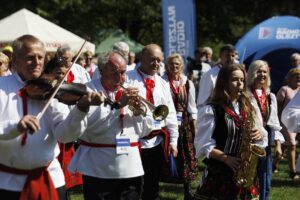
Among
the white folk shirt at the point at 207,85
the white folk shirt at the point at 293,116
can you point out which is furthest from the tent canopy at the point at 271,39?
the white folk shirt at the point at 293,116

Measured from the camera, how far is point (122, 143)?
557cm

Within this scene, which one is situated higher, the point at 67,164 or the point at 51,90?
the point at 51,90

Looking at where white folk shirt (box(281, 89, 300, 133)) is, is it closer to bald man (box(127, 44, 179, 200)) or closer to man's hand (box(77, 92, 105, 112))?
bald man (box(127, 44, 179, 200))

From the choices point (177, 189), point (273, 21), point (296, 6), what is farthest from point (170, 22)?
point (296, 6)

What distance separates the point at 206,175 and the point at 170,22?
12.2 metres

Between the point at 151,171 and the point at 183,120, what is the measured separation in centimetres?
173

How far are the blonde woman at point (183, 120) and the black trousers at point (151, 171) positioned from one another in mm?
1320

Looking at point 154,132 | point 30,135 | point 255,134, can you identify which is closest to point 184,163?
point 154,132

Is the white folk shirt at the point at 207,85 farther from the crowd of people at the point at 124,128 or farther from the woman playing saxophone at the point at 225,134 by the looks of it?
the woman playing saxophone at the point at 225,134

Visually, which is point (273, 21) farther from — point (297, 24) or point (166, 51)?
point (166, 51)

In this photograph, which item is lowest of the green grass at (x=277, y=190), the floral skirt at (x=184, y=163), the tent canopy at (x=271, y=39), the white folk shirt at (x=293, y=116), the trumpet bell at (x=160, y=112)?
the green grass at (x=277, y=190)

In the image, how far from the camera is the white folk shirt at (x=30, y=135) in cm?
433

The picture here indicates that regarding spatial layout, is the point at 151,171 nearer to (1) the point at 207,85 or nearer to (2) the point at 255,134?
(2) the point at 255,134

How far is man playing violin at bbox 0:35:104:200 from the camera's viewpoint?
14.2ft
